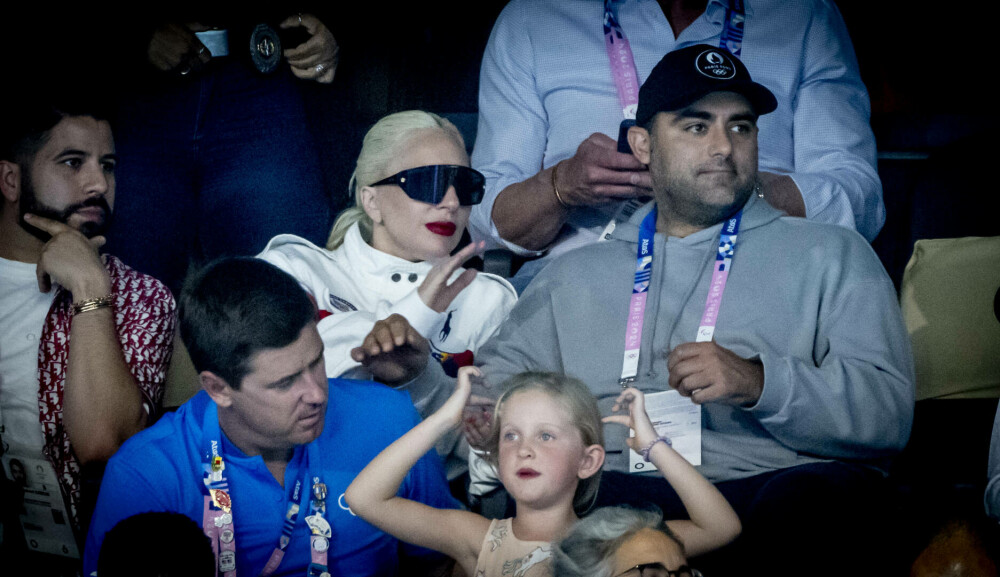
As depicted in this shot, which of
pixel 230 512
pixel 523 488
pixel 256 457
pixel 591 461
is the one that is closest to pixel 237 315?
pixel 256 457

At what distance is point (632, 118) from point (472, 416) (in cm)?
78

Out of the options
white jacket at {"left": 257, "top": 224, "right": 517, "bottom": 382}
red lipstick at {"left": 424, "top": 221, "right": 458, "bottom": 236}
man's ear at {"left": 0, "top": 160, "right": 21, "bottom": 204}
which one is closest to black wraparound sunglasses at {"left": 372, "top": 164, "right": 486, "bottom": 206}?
red lipstick at {"left": 424, "top": 221, "right": 458, "bottom": 236}

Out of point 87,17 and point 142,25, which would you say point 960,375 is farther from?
point 87,17

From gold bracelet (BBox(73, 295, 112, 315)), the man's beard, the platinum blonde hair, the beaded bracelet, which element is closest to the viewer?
the platinum blonde hair

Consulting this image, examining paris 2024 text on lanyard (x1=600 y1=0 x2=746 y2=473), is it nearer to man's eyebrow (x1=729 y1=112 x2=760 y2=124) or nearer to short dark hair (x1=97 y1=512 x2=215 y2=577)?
man's eyebrow (x1=729 y1=112 x2=760 y2=124)

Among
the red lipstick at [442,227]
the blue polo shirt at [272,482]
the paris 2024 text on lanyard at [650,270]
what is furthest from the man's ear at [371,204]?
the paris 2024 text on lanyard at [650,270]

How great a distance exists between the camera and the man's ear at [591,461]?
74.2 inches

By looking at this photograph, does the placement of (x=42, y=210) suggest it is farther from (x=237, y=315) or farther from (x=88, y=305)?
(x=237, y=315)

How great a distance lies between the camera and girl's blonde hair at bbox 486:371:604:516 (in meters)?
1.90

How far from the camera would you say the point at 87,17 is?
2447 millimetres

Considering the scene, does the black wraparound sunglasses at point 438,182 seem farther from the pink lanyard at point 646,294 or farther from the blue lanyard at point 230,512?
the blue lanyard at point 230,512

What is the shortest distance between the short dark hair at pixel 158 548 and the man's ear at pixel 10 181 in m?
0.91

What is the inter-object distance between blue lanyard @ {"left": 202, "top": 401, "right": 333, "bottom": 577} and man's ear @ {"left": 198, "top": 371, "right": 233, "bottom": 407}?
0.14ft

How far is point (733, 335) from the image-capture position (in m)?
1.99
